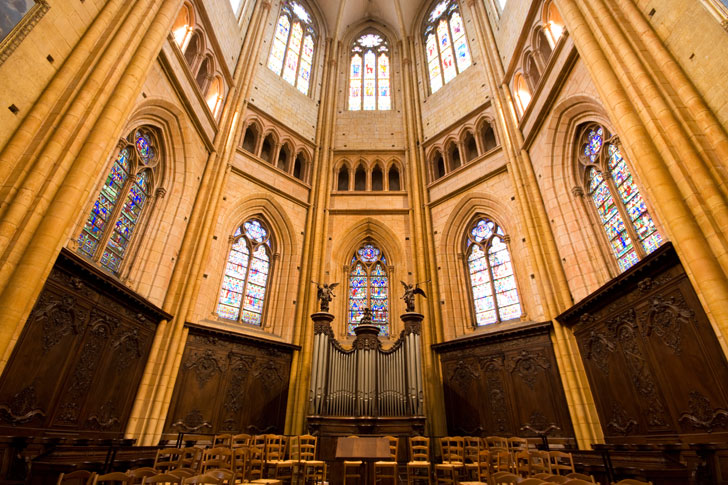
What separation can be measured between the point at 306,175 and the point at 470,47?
9.30 meters

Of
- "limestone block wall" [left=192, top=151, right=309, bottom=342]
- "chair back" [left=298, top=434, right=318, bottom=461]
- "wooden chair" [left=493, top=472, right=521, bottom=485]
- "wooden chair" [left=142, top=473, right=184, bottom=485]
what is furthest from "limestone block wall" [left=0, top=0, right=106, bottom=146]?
→ "wooden chair" [left=493, top=472, right=521, bottom=485]

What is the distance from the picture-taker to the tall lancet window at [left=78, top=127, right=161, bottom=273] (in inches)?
357

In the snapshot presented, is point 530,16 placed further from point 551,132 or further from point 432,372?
point 432,372

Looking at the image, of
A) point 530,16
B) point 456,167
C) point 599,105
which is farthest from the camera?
point 456,167

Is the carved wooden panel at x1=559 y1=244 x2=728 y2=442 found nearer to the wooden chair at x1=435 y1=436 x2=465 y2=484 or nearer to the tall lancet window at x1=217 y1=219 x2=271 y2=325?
the wooden chair at x1=435 y1=436 x2=465 y2=484

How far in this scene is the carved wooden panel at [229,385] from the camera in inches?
412

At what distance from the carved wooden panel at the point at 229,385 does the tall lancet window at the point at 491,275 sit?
262 inches

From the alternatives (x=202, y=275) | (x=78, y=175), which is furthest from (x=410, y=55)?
(x=78, y=175)

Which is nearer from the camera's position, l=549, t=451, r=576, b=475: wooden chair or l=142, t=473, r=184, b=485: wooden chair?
l=142, t=473, r=184, b=485: wooden chair

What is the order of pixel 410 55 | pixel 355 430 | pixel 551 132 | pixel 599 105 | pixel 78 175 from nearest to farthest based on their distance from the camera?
1. pixel 78 175
2. pixel 599 105
3. pixel 355 430
4. pixel 551 132
5. pixel 410 55

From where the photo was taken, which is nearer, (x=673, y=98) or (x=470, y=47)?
(x=673, y=98)

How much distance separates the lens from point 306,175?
1695cm

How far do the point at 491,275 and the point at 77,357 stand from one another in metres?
11.4

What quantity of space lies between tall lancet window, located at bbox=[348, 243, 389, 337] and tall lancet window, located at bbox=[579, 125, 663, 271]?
750 cm
